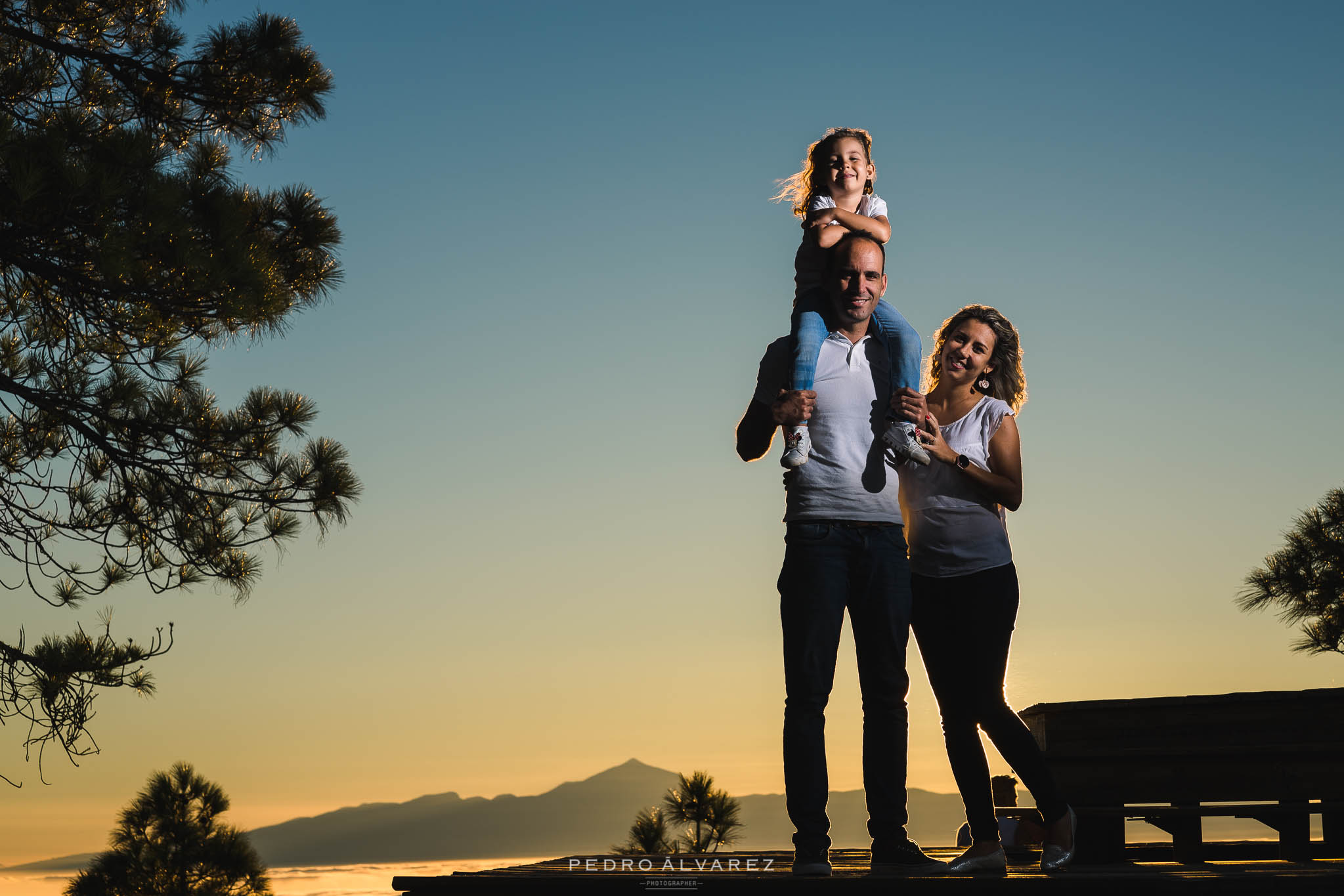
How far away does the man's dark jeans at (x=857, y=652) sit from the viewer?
12.8 feet

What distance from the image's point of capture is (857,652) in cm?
402

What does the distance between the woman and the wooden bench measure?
0.63 metres

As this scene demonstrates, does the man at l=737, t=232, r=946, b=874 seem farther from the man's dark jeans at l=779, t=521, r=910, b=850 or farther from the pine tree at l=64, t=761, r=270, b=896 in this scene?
the pine tree at l=64, t=761, r=270, b=896

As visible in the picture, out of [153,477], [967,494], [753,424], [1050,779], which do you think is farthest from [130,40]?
[1050,779]

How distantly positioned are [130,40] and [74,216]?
2.67m

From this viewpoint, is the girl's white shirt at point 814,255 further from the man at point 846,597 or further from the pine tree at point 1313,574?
the pine tree at point 1313,574

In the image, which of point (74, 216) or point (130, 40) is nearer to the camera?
point (74, 216)

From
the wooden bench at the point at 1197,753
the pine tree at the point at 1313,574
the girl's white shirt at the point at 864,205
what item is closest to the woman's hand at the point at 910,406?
the girl's white shirt at the point at 864,205

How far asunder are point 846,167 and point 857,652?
1.86 m

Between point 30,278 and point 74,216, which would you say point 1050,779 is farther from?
point 30,278

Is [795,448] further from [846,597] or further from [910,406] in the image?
[846,597]

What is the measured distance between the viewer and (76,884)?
1341 centimetres

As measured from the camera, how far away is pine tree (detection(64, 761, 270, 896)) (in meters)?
13.8

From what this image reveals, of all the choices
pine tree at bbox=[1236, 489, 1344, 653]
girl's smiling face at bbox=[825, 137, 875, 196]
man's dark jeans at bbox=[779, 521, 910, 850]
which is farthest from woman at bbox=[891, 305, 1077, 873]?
pine tree at bbox=[1236, 489, 1344, 653]
